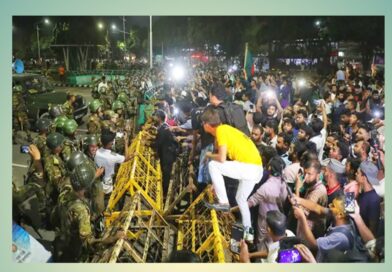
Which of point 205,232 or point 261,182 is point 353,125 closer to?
point 261,182

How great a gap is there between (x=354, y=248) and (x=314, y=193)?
2.31ft

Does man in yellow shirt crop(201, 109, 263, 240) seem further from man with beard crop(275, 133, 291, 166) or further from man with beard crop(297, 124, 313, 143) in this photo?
man with beard crop(297, 124, 313, 143)

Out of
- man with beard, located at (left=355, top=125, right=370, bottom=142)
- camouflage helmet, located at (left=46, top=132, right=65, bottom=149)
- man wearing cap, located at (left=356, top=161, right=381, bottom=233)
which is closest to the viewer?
man wearing cap, located at (left=356, top=161, right=381, bottom=233)

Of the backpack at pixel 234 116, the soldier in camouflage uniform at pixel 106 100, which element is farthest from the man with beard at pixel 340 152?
the soldier in camouflage uniform at pixel 106 100

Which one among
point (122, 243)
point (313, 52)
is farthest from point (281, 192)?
point (313, 52)

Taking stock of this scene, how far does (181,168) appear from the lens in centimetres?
732

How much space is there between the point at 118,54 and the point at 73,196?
3608cm

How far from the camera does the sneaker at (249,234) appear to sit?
4715 mm

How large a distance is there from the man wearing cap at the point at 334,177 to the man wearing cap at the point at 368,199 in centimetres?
23

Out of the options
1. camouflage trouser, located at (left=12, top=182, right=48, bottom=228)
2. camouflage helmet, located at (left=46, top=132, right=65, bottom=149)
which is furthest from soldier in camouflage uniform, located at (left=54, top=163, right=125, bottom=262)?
camouflage helmet, located at (left=46, top=132, right=65, bottom=149)

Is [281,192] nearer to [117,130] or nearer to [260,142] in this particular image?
[260,142]

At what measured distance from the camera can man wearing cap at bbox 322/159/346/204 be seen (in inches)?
185

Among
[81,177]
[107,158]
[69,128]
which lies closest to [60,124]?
[69,128]

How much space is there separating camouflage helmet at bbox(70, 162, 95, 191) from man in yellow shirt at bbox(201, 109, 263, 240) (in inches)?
55.5
